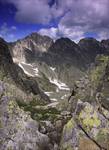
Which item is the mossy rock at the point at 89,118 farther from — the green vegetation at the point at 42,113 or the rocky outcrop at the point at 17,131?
the green vegetation at the point at 42,113

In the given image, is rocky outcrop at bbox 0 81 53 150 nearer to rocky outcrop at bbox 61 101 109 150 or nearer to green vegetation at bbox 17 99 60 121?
rocky outcrop at bbox 61 101 109 150

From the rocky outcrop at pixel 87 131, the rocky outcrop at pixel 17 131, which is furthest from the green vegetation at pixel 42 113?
the rocky outcrop at pixel 87 131

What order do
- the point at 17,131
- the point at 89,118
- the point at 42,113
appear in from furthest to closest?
the point at 42,113 < the point at 89,118 < the point at 17,131

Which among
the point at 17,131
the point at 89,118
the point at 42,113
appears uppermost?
→ the point at 89,118

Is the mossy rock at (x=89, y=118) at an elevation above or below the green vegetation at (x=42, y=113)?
above

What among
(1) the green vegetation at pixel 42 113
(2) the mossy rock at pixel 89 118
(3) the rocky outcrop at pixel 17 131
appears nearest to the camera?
(3) the rocky outcrop at pixel 17 131

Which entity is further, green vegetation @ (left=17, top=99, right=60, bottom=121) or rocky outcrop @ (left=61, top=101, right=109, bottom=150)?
green vegetation @ (left=17, top=99, right=60, bottom=121)

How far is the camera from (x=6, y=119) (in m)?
27.7

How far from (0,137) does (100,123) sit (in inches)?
401

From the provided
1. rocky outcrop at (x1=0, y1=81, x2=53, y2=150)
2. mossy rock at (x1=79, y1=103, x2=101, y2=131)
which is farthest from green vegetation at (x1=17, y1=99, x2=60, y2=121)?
mossy rock at (x1=79, y1=103, x2=101, y2=131)

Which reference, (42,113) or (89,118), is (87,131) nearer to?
(89,118)

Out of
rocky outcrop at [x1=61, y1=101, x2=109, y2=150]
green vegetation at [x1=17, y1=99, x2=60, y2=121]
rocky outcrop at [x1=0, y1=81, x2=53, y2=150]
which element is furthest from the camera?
green vegetation at [x1=17, y1=99, x2=60, y2=121]

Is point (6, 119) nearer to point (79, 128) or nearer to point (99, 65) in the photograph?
point (79, 128)

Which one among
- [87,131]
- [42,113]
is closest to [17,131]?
[87,131]
